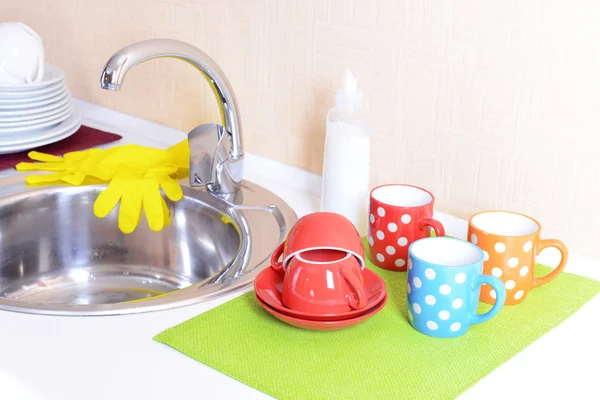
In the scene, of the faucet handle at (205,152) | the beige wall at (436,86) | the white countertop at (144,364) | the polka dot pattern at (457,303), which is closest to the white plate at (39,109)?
the beige wall at (436,86)

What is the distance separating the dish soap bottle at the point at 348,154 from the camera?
3.76 ft

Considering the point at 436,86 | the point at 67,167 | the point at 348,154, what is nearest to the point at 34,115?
the point at 67,167

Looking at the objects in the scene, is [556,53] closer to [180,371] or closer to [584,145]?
[584,145]

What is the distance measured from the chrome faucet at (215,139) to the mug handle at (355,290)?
0.47 m

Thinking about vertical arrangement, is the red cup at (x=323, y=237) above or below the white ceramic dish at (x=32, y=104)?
below

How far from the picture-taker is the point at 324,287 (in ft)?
2.92

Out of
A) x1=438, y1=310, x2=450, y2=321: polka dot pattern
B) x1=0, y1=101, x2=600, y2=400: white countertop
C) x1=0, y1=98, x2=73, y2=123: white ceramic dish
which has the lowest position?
x1=0, y1=101, x2=600, y2=400: white countertop

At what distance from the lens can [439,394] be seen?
78 cm

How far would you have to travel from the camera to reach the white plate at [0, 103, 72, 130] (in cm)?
148

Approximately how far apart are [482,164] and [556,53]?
0.64 feet

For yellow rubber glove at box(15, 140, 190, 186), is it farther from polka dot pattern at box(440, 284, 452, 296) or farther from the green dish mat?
polka dot pattern at box(440, 284, 452, 296)

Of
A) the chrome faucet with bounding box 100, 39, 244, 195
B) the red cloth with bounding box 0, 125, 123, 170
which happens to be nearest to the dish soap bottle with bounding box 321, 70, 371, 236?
the chrome faucet with bounding box 100, 39, 244, 195

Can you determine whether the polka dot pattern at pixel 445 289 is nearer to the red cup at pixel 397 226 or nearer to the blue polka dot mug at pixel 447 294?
the blue polka dot mug at pixel 447 294

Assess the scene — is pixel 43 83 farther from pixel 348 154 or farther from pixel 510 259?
pixel 510 259
